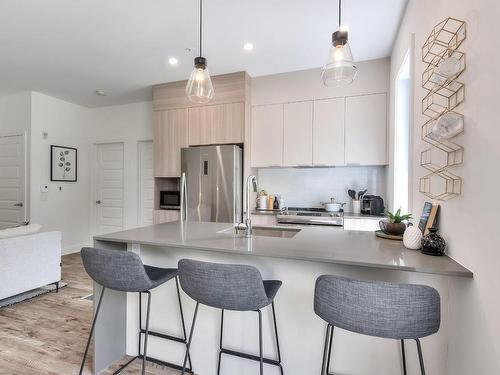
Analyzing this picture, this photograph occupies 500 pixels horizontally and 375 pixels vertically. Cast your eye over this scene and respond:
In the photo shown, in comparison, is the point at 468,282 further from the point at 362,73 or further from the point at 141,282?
the point at 362,73

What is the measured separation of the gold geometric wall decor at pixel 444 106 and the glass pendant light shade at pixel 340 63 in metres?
0.43

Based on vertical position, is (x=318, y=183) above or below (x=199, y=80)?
below

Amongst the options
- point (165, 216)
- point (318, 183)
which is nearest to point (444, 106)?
point (318, 183)

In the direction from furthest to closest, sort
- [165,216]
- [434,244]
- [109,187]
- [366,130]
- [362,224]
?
[109,187]
[165,216]
[366,130]
[362,224]
[434,244]

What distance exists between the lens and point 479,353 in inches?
39.7

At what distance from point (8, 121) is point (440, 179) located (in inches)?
235

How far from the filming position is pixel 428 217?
1562 mm

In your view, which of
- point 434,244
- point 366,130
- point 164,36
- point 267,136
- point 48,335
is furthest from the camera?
point 267,136

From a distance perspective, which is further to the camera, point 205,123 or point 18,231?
point 205,123

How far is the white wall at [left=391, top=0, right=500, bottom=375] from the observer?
0.94 metres

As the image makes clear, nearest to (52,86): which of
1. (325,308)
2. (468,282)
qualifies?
(325,308)

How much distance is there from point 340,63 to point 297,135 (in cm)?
201

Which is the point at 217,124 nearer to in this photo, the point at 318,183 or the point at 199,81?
the point at 318,183

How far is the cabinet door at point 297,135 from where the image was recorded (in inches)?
142
